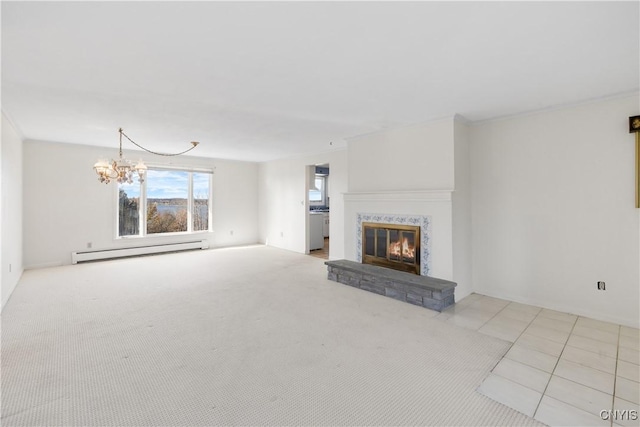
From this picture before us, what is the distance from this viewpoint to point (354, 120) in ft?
12.8

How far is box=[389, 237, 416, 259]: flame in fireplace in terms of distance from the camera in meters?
4.03

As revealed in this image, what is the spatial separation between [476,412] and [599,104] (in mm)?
3381

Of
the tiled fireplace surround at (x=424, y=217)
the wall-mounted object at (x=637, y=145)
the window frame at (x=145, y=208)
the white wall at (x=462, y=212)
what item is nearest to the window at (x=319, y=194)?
the window frame at (x=145, y=208)

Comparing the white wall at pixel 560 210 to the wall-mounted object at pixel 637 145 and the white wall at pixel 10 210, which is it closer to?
the wall-mounted object at pixel 637 145

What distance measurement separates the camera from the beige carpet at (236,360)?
5.72 feet

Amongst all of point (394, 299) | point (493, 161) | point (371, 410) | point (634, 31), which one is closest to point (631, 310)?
point (493, 161)

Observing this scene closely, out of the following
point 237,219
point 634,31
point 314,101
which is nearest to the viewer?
point 634,31

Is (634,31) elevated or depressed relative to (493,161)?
elevated

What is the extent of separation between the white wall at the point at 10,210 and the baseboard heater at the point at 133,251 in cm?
87

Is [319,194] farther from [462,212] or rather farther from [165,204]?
[462,212]

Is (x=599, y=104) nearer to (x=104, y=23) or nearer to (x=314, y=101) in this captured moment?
(x=314, y=101)

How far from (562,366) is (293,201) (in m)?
5.81

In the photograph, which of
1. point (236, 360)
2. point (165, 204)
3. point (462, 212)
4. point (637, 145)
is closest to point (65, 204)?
point (165, 204)

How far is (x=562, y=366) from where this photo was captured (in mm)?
2244
